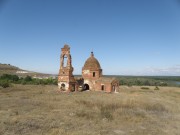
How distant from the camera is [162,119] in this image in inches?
560

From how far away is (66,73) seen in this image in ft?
94.5

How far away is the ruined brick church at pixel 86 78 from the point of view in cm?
2900

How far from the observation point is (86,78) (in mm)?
32438

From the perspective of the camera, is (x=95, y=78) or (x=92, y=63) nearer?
(x=95, y=78)

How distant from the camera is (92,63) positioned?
32469mm

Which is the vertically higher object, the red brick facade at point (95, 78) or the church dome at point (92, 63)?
the church dome at point (92, 63)

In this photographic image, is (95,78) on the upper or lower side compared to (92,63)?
lower

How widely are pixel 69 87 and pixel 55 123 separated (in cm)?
1728

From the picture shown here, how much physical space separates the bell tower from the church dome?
386 centimetres

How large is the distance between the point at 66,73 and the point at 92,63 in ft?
18.1

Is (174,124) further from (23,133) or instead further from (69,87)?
(69,87)

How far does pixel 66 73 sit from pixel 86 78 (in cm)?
471

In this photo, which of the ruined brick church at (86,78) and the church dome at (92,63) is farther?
the church dome at (92,63)

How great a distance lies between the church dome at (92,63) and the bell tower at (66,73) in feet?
12.7
